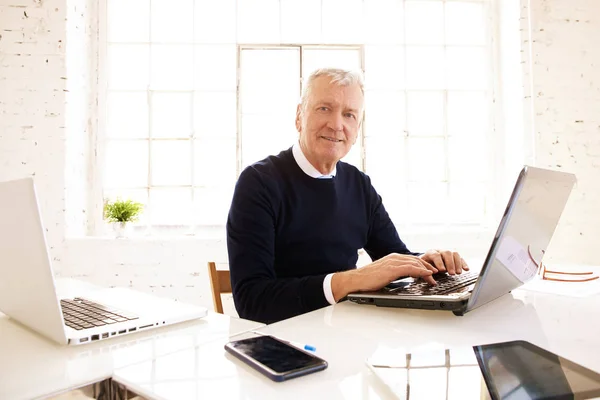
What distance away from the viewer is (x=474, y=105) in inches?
118

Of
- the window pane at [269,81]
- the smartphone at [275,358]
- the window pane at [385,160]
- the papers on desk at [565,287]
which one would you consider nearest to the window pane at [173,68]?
the window pane at [269,81]

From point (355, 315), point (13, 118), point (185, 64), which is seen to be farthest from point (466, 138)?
point (13, 118)

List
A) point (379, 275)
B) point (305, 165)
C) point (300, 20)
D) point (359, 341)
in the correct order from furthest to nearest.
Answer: point (300, 20) < point (305, 165) < point (379, 275) < point (359, 341)

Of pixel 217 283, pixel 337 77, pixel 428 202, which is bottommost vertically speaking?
pixel 217 283

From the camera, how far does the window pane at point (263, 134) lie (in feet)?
9.41

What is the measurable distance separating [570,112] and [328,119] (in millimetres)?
2043

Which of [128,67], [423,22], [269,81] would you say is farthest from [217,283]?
[423,22]

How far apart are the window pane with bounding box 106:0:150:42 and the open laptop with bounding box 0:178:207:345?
243cm

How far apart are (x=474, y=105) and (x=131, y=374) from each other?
303 centimetres

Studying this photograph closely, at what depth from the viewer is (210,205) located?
2.85m

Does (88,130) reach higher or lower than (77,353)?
higher

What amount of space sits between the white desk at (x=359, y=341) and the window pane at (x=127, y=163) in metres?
2.29

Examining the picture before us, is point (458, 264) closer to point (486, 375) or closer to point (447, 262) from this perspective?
point (447, 262)

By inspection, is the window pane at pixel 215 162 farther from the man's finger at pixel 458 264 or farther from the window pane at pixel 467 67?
the man's finger at pixel 458 264
